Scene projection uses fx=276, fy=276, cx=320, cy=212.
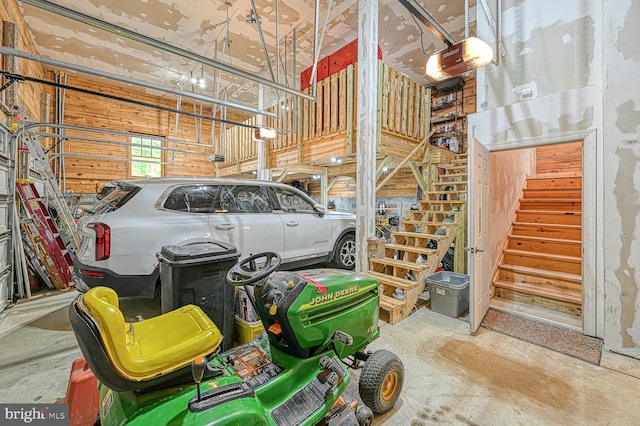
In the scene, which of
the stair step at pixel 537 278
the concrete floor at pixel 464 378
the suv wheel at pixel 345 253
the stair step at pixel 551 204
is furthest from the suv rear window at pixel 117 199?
the stair step at pixel 551 204

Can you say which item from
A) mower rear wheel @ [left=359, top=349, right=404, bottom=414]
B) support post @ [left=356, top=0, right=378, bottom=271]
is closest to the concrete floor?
mower rear wheel @ [left=359, top=349, right=404, bottom=414]

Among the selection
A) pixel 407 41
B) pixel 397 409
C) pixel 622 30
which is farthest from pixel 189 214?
pixel 407 41

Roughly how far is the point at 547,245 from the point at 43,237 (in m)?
7.22

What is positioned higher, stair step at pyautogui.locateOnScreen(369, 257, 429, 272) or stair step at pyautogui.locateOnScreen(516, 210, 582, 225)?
stair step at pyautogui.locateOnScreen(516, 210, 582, 225)

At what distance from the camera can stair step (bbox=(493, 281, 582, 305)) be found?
129 inches

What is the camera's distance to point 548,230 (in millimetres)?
4242

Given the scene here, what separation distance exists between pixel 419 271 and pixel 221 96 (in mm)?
7952

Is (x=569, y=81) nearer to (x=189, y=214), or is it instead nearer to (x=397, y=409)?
(x=397, y=409)

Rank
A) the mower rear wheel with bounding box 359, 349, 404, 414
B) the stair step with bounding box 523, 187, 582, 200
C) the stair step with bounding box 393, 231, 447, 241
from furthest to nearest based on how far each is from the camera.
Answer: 1. the stair step with bounding box 523, 187, 582, 200
2. the stair step with bounding box 393, 231, 447, 241
3. the mower rear wheel with bounding box 359, 349, 404, 414

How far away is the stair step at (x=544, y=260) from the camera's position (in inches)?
144

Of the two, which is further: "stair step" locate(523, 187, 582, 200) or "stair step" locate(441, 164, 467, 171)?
"stair step" locate(441, 164, 467, 171)

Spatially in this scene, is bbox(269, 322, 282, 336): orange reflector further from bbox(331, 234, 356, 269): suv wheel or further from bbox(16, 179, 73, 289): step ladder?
bbox(16, 179, 73, 289): step ladder

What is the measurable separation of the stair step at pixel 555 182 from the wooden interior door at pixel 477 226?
2918 millimetres

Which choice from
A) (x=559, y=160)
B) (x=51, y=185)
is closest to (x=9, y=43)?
(x=51, y=185)
